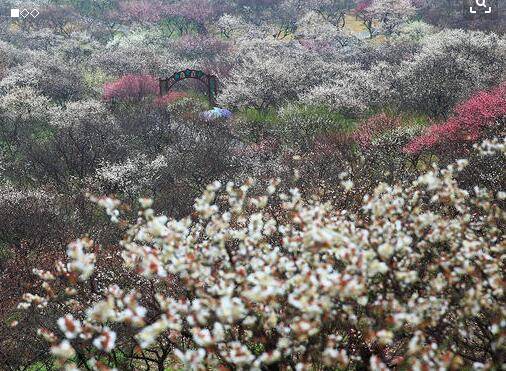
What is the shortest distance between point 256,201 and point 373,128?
21.2m

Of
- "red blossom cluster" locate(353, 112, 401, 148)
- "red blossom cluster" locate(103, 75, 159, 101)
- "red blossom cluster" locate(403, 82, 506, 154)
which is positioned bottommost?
"red blossom cluster" locate(103, 75, 159, 101)

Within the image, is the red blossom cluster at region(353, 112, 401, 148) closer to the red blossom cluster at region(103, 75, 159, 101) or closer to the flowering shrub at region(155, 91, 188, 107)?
the flowering shrub at region(155, 91, 188, 107)

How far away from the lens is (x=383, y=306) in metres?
5.95

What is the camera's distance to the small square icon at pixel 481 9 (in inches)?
2224

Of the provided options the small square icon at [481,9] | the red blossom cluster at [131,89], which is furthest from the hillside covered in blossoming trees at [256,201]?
the small square icon at [481,9]

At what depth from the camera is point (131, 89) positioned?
4116 centimetres

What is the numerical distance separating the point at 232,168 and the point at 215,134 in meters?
5.11

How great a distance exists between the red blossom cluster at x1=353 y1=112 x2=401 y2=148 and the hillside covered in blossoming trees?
184 mm

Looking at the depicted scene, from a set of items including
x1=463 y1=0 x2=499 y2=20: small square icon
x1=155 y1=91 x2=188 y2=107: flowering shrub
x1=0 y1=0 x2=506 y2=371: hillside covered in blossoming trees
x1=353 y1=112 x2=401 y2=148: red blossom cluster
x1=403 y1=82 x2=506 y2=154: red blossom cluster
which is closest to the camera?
x1=0 y1=0 x2=506 y2=371: hillside covered in blossoming trees

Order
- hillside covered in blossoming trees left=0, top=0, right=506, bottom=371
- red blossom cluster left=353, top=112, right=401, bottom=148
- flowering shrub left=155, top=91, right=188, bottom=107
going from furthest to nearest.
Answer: flowering shrub left=155, top=91, right=188, bottom=107 < red blossom cluster left=353, top=112, right=401, bottom=148 < hillside covered in blossoming trees left=0, top=0, right=506, bottom=371

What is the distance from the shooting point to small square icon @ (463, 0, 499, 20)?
5650 cm

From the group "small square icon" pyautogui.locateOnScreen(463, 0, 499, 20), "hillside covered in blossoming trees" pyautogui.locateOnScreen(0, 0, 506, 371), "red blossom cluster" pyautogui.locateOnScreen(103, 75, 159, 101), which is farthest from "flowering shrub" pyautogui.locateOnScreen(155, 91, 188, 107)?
"small square icon" pyautogui.locateOnScreen(463, 0, 499, 20)

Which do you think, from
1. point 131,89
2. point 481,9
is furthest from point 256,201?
point 481,9

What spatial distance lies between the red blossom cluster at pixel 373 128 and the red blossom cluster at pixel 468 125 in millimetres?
2133
